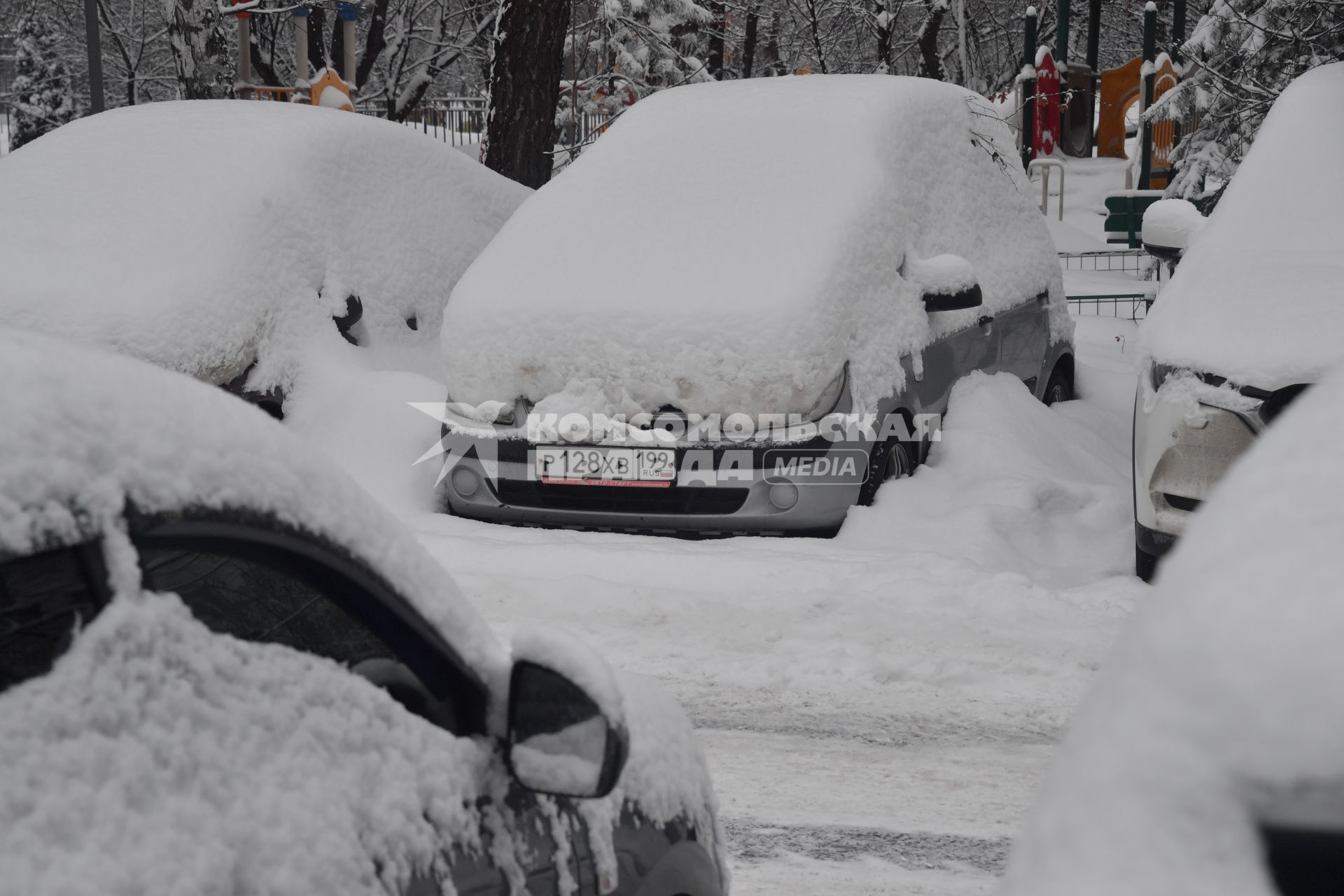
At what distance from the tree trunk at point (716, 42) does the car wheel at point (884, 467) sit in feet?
68.9

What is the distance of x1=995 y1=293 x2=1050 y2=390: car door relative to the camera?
6877 millimetres

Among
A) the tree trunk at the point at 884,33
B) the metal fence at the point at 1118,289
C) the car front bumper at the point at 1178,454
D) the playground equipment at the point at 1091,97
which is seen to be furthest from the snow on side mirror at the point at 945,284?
the tree trunk at the point at 884,33

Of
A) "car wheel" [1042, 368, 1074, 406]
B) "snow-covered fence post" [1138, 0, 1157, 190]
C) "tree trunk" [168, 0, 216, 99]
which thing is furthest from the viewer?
"snow-covered fence post" [1138, 0, 1157, 190]

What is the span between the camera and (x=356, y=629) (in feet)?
5.53

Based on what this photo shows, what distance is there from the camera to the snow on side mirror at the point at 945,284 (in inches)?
236

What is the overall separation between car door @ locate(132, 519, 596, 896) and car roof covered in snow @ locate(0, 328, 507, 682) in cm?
2

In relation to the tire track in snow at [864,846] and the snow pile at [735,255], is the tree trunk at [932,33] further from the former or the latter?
the tire track in snow at [864,846]

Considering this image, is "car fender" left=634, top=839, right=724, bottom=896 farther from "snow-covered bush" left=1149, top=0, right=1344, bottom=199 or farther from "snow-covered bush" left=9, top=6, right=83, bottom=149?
"snow-covered bush" left=9, top=6, right=83, bottom=149

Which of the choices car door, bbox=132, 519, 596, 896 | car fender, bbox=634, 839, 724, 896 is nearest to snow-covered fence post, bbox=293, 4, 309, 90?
car fender, bbox=634, 839, 724, 896

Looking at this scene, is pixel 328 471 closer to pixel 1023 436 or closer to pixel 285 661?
pixel 285 661

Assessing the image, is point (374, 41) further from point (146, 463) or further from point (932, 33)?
point (146, 463)

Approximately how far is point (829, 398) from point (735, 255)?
0.67 metres

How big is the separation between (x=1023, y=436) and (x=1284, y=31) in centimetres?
803

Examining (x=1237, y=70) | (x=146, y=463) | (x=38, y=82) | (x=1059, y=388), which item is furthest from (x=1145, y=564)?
(x=38, y=82)
